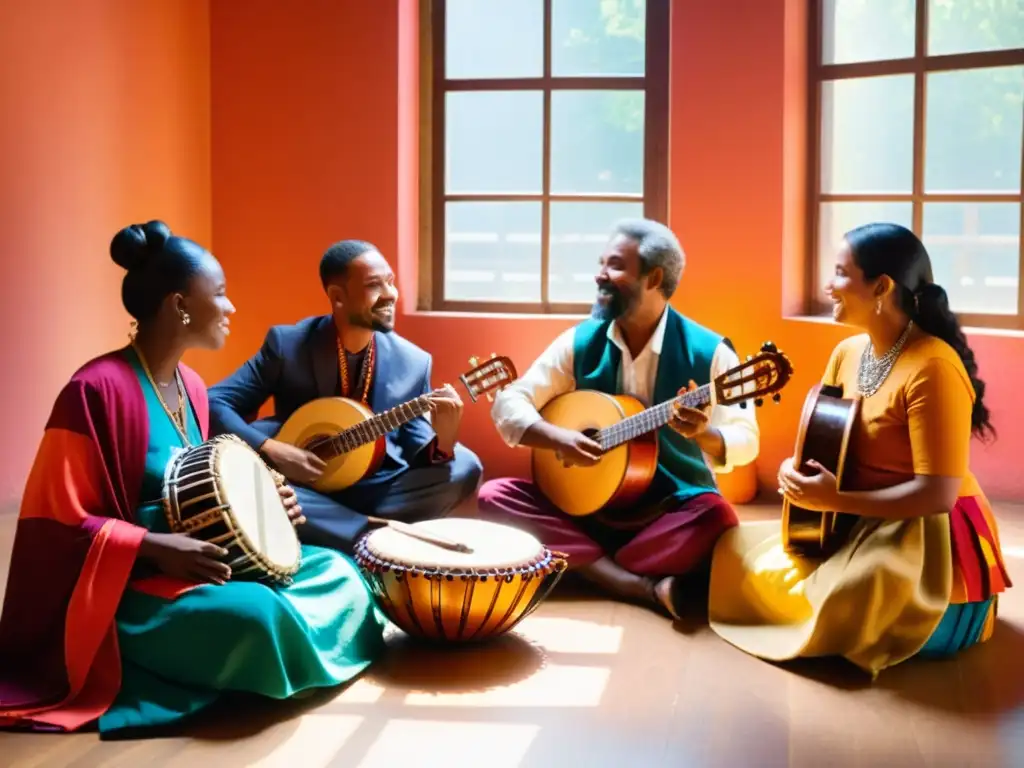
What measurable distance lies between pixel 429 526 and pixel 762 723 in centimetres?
108

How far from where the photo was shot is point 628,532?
4.27 meters

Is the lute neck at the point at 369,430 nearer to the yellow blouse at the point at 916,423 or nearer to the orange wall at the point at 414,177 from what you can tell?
the yellow blouse at the point at 916,423

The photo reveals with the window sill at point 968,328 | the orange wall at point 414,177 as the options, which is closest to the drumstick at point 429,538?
the orange wall at point 414,177

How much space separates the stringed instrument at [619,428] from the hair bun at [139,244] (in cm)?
150

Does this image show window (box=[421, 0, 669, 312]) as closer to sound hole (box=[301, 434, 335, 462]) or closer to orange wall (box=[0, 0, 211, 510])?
orange wall (box=[0, 0, 211, 510])

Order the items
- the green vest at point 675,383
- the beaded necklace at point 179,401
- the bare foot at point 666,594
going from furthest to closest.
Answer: the green vest at point 675,383 < the bare foot at point 666,594 < the beaded necklace at point 179,401

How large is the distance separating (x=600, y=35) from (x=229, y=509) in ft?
11.8

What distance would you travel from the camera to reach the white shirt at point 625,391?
4.13 meters

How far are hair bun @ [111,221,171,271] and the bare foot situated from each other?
1.81m

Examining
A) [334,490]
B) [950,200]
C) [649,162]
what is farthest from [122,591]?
[950,200]

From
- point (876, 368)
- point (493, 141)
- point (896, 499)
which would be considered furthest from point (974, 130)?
point (896, 499)

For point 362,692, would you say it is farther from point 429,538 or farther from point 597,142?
point 597,142

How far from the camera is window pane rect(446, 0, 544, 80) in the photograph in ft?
19.8

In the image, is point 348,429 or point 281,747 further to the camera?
point 348,429
